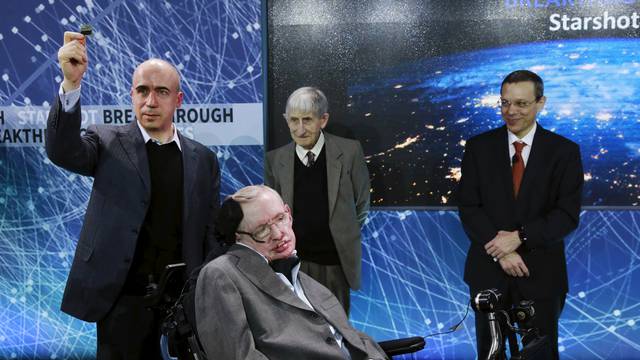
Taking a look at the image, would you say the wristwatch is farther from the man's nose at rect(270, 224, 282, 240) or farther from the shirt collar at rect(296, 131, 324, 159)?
the man's nose at rect(270, 224, 282, 240)

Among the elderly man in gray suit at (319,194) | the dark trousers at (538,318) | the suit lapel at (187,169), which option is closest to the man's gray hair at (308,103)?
the elderly man in gray suit at (319,194)

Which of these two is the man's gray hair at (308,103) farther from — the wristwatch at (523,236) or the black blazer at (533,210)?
the wristwatch at (523,236)

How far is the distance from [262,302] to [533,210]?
2045 millimetres

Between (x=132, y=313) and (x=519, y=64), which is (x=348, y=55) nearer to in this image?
(x=519, y=64)

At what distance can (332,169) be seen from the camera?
4855 millimetres

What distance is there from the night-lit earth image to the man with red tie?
0.86 metres

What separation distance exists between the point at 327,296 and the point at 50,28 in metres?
3.31

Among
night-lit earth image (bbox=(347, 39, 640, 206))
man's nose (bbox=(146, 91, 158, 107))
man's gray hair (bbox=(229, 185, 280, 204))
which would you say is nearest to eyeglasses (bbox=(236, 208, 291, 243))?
man's gray hair (bbox=(229, 185, 280, 204))

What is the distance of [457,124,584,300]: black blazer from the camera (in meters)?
4.48

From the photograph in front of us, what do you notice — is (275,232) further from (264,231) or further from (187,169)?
(187,169)

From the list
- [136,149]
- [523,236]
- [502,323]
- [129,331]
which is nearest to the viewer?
[502,323]

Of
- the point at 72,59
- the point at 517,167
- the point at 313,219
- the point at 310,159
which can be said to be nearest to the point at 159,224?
the point at 72,59

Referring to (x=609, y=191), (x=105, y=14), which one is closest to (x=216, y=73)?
(x=105, y=14)

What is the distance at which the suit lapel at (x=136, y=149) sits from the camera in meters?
3.68
